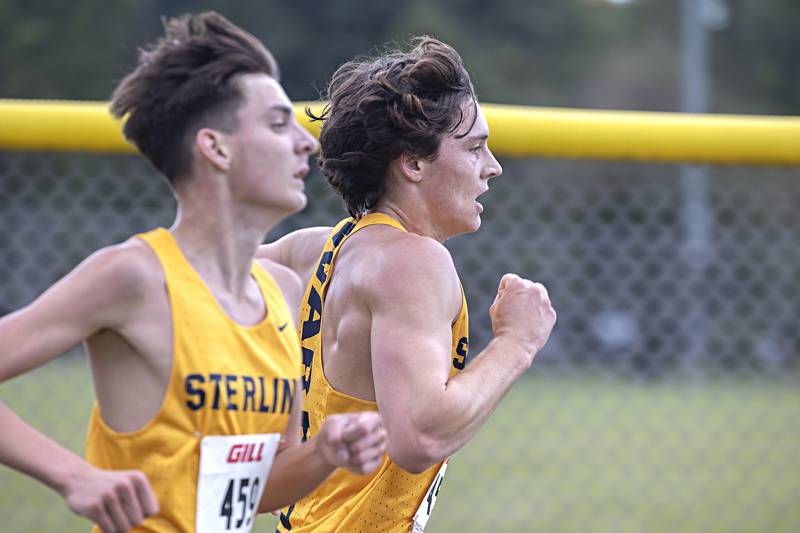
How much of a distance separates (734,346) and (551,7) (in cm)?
2751

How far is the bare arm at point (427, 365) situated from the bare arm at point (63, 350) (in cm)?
66

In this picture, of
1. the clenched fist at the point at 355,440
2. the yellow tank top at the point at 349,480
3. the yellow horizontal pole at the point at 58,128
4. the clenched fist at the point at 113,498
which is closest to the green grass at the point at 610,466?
the yellow horizontal pole at the point at 58,128

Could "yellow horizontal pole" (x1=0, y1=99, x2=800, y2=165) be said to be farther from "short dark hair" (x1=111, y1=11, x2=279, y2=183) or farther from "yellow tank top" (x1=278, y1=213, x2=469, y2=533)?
"short dark hair" (x1=111, y1=11, x2=279, y2=183)

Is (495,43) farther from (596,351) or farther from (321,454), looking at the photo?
(321,454)

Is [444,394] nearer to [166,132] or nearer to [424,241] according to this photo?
[424,241]

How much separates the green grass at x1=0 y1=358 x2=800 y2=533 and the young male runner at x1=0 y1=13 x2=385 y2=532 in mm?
3235

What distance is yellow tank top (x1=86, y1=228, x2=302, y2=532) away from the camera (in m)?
2.07

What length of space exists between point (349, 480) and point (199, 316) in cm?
83

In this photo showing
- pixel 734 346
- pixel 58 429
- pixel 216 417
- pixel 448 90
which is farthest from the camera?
pixel 58 429

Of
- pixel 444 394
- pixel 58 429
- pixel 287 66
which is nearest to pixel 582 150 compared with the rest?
pixel 444 394

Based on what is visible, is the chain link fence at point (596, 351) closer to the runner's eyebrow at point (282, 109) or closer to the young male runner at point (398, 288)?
the young male runner at point (398, 288)

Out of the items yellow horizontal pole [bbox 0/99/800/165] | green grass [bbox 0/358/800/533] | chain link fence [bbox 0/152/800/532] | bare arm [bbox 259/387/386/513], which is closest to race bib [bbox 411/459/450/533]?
bare arm [bbox 259/387/386/513]

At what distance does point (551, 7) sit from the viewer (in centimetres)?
3228

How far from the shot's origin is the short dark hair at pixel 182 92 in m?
2.12
